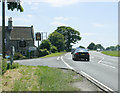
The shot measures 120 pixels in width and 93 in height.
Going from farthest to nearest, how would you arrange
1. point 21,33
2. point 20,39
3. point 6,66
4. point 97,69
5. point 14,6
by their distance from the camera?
point 21,33 < point 20,39 < point 97,69 < point 14,6 < point 6,66

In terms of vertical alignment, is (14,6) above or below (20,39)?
above

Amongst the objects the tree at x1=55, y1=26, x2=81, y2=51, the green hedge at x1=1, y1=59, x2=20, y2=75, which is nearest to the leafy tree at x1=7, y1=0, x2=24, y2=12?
the green hedge at x1=1, y1=59, x2=20, y2=75

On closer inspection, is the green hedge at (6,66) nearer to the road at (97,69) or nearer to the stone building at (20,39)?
the road at (97,69)

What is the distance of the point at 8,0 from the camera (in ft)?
39.7

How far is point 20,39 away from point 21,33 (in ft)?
8.29

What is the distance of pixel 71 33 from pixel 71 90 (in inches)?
3785

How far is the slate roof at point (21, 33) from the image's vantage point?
60.5 meters

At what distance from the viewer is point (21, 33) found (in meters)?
61.9

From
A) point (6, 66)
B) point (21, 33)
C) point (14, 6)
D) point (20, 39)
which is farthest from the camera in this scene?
point (21, 33)

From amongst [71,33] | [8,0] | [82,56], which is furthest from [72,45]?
[8,0]

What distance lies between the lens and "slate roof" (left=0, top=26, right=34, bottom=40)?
60.5 meters

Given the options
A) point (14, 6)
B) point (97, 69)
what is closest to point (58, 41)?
point (97, 69)

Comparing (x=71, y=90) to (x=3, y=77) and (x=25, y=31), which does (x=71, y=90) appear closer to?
(x=3, y=77)

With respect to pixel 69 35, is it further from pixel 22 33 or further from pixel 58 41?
pixel 22 33
